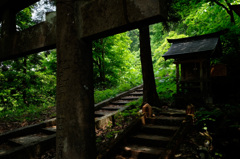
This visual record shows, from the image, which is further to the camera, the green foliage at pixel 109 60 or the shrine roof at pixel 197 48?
the green foliage at pixel 109 60

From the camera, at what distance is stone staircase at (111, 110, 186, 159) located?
3982 mm

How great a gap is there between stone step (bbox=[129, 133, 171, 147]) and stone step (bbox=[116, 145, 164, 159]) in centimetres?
16

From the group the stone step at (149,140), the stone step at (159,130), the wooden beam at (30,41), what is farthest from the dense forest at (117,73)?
the wooden beam at (30,41)

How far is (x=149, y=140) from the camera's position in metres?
4.45

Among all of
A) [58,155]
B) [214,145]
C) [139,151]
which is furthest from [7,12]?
[214,145]

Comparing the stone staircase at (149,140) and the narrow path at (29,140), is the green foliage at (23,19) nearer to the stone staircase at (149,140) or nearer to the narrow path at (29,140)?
the narrow path at (29,140)

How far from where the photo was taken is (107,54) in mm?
12633

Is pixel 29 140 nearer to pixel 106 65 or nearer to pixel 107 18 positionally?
pixel 107 18

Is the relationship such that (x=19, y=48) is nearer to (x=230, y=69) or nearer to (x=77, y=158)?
(x=77, y=158)

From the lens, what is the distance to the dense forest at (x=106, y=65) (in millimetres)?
8914

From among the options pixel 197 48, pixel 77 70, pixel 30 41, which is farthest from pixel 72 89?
pixel 197 48

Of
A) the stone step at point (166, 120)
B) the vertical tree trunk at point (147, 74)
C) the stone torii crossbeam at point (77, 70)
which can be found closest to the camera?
the stone torii crossbeam at point (77, 70)

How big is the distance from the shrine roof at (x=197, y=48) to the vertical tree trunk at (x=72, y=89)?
700 centimetres

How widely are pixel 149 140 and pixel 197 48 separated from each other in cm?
570
